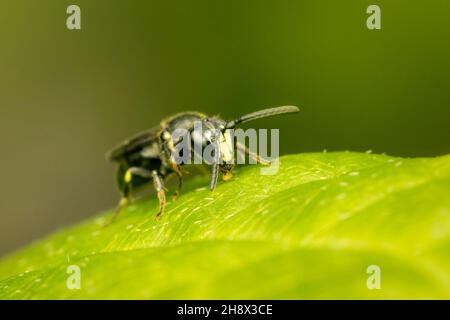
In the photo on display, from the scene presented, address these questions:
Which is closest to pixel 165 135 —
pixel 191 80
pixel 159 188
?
pixel 159 188

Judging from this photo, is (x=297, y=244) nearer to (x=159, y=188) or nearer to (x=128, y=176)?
(x=159, y=188)

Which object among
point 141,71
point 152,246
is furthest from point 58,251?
point 141,71

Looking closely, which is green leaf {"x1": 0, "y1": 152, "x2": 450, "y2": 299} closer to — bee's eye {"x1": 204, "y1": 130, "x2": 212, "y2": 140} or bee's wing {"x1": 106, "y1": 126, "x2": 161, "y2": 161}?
bee's eye {"x1": 204, "y1": 130, "x2": 212, "y2": 140}

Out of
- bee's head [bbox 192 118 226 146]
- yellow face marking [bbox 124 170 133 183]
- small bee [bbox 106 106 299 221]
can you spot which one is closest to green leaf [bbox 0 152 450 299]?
small bee [bbox 106 106 299 221]

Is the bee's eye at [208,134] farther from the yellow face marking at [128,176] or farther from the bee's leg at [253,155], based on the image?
the yellow face marking at [128,176]

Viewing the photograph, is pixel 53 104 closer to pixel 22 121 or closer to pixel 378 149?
pixel 22 121
